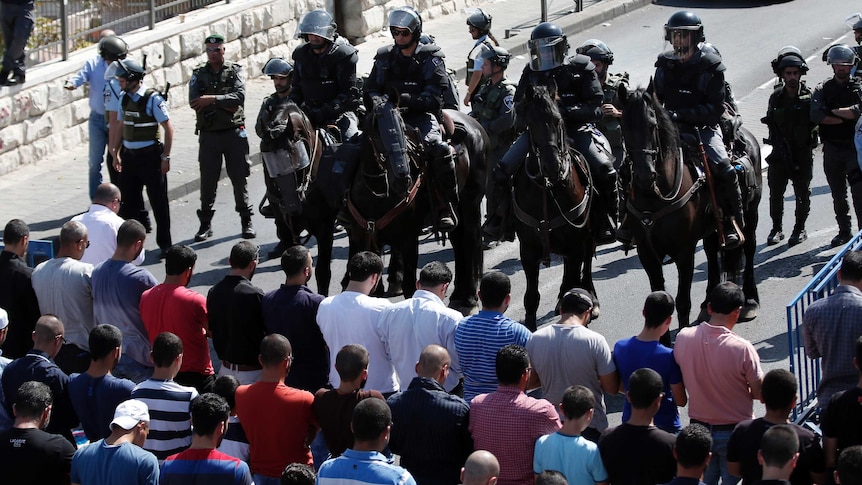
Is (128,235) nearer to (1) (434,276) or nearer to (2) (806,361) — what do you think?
(1) (434,276)

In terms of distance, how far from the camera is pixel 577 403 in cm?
793

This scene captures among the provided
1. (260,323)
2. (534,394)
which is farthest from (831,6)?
(260,323)

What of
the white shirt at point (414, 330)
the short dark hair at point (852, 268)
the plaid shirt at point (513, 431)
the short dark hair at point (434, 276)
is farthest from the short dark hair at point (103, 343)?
the short dark hair at point (852, 268)

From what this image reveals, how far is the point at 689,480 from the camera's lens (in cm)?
748

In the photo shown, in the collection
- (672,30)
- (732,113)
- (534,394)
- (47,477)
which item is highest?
(672,30)

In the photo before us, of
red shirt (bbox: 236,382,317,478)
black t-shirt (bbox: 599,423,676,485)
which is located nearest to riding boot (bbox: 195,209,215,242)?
red shirt (bbox: 236,382,317,478)

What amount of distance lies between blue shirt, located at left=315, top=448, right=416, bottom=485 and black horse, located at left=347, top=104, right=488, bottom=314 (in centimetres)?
517

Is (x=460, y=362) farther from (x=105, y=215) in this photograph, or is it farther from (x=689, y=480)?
(x=105, y=215)

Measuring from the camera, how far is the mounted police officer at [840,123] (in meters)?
14.6

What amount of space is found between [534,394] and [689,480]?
164 inches

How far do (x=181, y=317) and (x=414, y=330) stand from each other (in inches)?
69.0

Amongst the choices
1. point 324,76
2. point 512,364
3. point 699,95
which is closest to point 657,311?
point 512,364

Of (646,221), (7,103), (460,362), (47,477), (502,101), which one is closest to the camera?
(47,477)

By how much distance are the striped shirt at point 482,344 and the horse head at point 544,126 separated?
9.89 ft
